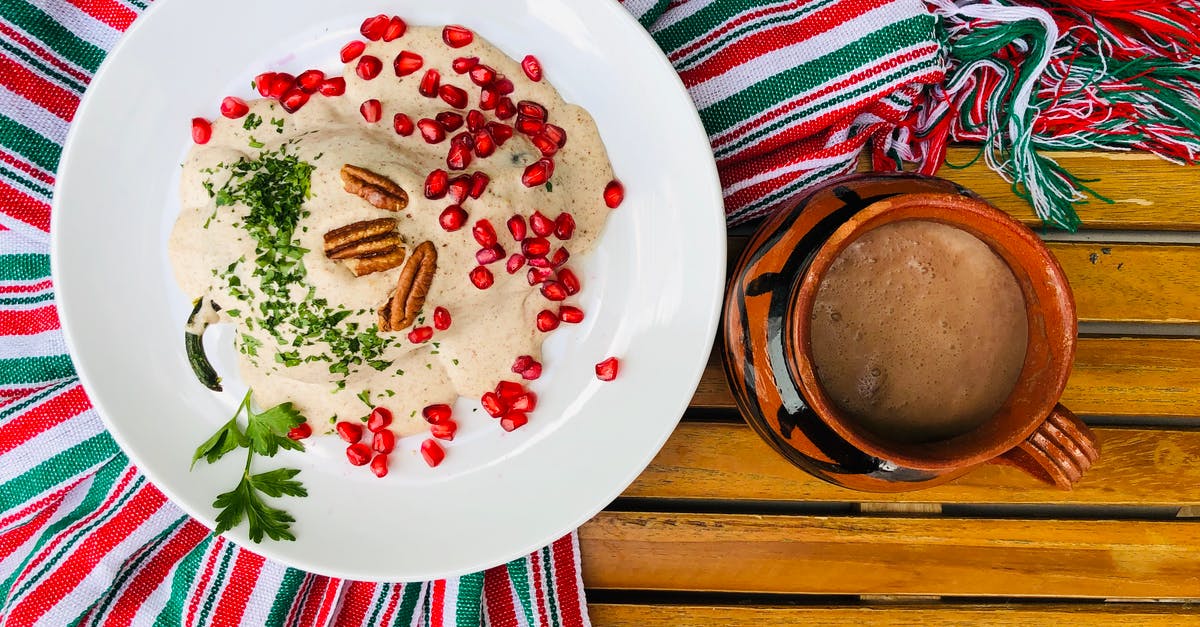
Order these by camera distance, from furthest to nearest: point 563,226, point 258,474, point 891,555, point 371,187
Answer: point 891,555 → point 258,474 → point 563,226 → point 371,187

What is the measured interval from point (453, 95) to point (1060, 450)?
3.71ft

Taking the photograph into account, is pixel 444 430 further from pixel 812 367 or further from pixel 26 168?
pixel 26 168

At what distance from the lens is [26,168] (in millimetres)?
1537

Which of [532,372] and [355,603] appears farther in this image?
[355,603]

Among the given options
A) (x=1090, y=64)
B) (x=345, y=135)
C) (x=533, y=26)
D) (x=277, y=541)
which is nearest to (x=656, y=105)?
(x=533, y=26)

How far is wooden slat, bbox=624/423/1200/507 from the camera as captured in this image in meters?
1.66

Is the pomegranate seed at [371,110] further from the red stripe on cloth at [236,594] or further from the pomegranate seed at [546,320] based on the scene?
the red stripe on cloth at [236,594]

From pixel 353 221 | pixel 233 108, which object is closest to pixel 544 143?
pixel 353 221

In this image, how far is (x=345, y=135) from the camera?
4.47ft

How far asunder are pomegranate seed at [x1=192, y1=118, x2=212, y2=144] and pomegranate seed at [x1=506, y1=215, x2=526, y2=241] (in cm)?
57

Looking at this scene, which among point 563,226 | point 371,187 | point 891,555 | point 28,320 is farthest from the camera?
point 891,555

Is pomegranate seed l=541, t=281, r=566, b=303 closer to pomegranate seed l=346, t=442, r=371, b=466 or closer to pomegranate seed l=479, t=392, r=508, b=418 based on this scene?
pomegranate seed l=479, t=392, r=508, b=418

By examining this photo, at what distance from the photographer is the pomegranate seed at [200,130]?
55.6 inches

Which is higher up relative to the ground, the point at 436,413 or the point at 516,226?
the point at 516,226
